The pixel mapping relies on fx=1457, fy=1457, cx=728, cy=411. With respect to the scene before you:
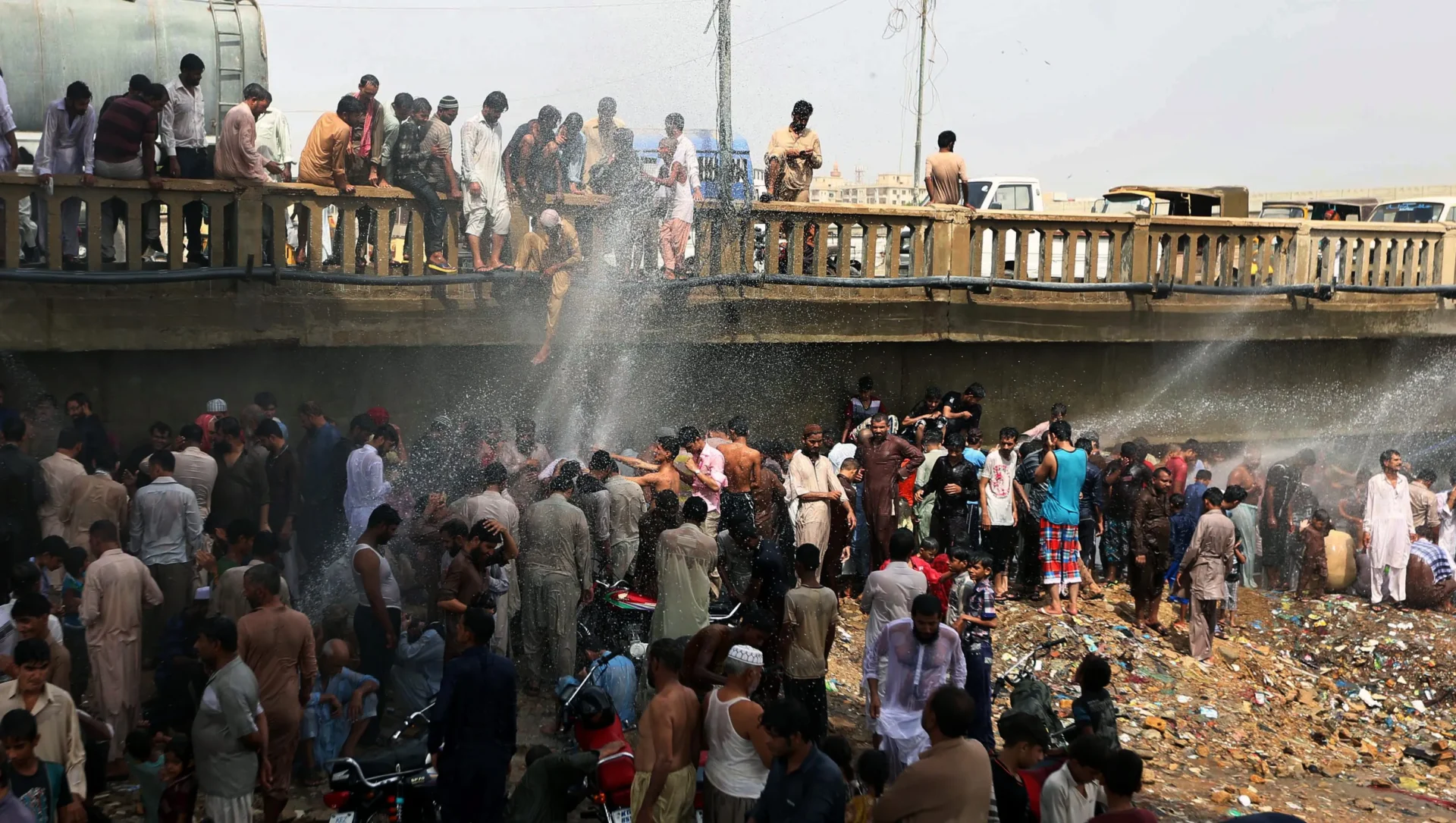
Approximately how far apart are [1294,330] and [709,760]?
1142 cm

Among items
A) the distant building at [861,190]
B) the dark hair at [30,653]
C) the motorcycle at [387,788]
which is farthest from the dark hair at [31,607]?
the distant building at [861,190]

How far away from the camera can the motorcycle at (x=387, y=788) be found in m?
6.76

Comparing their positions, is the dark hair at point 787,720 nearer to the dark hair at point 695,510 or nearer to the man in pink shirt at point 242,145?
the dark hair at point 695,510

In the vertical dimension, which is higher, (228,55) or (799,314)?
(228,55)

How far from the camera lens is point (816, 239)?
13.1m

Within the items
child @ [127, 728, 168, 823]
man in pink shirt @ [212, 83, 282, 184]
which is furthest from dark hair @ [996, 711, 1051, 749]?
man in pink shirt @ [212, 83, 282, 184]

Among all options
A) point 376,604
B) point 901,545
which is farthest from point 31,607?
point 901,545

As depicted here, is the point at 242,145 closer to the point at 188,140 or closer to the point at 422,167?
the point at 188,140

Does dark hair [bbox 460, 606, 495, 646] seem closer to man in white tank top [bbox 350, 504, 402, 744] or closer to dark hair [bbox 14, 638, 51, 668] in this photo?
man in white tank top [bbox 350, 504, 402, 744]

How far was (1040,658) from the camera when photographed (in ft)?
38.1

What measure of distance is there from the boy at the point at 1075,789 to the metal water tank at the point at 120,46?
11841mm

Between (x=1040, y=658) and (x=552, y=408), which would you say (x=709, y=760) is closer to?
(x=1040, y=658)

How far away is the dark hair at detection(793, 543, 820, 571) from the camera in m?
8.38

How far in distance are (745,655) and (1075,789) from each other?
5.06 ft
